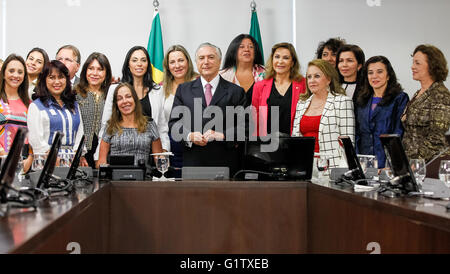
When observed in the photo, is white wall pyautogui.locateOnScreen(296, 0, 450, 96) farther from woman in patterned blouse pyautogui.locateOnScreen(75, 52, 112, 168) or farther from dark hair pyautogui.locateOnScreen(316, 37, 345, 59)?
woman in patterned blouse pyautogui.locateOnScreen(75, 52, 112, 168)

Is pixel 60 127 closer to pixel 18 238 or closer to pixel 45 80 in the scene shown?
pixel 45 80

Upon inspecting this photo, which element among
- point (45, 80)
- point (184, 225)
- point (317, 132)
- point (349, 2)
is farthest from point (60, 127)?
point (349, 2)

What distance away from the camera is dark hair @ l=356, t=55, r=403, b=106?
4648mm

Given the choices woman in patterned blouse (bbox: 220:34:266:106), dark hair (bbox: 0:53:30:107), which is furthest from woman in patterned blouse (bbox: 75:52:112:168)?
woman in patterned blouse (bbox: 220:34:266:106)

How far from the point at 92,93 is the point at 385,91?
2.90 m

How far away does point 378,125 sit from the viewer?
14.9 feet

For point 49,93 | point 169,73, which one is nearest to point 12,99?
point 49,93

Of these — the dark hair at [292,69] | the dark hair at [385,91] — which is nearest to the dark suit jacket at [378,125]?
the dark hair at [385,91]

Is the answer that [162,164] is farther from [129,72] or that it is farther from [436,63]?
[436,63]

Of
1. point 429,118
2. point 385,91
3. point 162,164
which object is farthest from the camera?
point 385,91

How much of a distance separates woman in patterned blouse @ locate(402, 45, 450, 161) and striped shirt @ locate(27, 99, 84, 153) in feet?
9.53

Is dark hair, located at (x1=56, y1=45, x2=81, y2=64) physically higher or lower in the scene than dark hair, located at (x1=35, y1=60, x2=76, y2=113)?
higher

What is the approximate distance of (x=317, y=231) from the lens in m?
2.90
